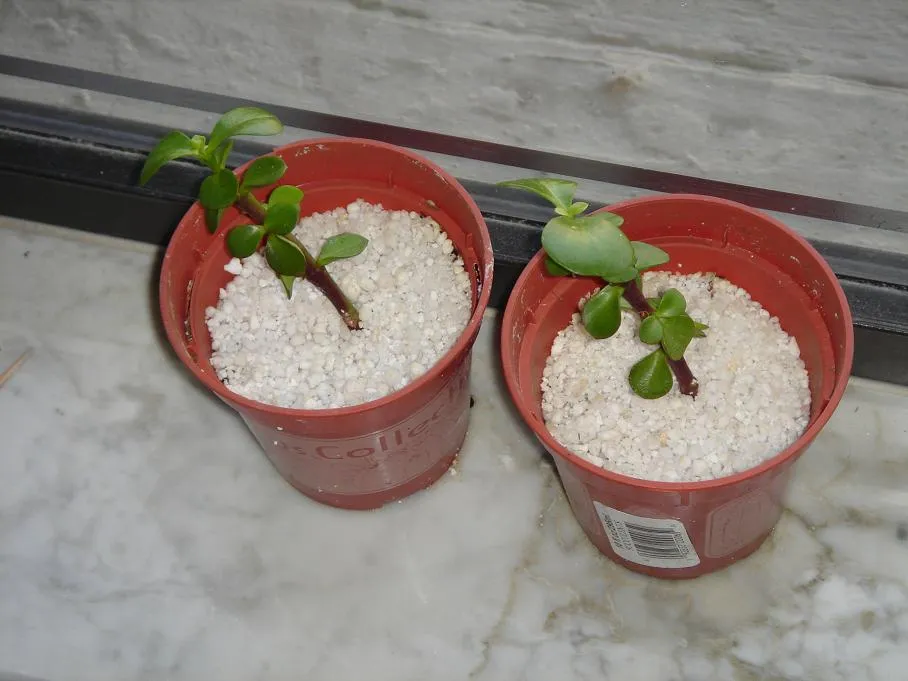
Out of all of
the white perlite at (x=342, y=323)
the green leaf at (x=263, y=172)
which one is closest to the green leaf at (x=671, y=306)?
the white perlite at (x=342, y=323)

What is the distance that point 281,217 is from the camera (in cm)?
81

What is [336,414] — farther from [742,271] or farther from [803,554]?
[803,554]

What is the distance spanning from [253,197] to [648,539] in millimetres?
445

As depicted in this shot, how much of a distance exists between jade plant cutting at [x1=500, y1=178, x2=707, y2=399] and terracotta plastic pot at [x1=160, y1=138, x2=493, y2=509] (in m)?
0.12

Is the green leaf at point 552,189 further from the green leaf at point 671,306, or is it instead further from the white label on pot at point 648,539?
the white label on pot at point 648,539

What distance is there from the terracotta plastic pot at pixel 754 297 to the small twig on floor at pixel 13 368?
603mm

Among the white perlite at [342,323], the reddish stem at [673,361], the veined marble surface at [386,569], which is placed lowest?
the veined marble surface at [386,569]

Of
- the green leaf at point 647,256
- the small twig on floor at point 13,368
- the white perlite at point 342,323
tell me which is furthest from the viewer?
the small twig on floor at point 13,368

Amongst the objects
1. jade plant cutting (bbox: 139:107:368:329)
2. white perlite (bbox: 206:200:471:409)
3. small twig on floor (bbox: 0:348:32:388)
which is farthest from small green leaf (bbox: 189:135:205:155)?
small twig on floor (bbox: 0:348:32:388)

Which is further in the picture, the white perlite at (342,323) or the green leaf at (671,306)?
the white perlite at (342,323)

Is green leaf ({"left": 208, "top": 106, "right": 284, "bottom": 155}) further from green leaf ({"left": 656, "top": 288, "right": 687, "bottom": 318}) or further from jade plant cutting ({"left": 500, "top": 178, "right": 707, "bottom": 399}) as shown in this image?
green leaf ({"left": 656, "top": 288, "right": 687, "bottom": 318})

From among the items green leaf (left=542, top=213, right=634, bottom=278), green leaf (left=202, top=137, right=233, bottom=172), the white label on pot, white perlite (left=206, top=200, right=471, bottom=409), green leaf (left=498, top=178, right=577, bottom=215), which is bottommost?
the white label on pot

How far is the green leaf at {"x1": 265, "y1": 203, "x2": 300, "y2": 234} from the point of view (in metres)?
0.81

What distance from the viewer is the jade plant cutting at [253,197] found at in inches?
30.5
